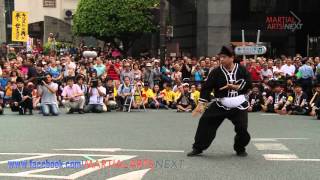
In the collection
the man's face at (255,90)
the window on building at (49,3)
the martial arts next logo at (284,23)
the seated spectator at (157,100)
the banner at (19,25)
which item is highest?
the window on building at (49,3)

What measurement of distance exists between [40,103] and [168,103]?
16.0ft

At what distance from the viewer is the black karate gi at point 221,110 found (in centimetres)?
936

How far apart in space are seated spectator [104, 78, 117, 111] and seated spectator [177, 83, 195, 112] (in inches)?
89.7

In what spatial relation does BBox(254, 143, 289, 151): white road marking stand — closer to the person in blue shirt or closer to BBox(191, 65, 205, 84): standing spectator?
the person in blue shirt

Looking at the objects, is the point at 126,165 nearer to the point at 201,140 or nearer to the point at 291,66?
the point at 201,140

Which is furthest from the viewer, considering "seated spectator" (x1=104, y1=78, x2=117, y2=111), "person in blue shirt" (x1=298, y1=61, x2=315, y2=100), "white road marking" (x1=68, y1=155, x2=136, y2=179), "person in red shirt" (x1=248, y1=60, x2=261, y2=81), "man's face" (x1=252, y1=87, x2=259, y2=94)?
"person in red shirt" (x1=248, y1=60, x2=261, y2=81)

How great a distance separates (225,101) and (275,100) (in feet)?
35.2

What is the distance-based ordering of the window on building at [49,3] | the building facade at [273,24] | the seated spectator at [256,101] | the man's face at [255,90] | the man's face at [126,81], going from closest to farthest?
the seated spectator at [256,101], the man's face at [255,90], the man's face at [126,81], the building facade at [273,24], the window on building at [49,3]

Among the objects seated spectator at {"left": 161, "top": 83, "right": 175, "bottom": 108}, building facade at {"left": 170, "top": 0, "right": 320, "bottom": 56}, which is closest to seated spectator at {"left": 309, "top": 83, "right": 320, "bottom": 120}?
seated spectator at {"left": 161, "top": 83, "right": 175, "bottom": 108}

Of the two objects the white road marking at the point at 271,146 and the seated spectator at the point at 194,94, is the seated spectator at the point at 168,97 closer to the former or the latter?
the seated spectator at the point at 194,94

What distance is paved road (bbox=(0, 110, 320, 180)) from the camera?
319 inches

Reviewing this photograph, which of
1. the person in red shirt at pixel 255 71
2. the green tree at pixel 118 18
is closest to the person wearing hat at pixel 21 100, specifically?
the person in red shirt at pixel 255 71

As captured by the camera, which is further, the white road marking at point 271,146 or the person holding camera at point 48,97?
the person holding camera at point 48,97

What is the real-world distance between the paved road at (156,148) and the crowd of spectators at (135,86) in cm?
228
